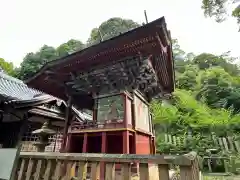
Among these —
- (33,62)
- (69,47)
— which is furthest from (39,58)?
(69,47)

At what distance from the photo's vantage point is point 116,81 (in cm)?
662

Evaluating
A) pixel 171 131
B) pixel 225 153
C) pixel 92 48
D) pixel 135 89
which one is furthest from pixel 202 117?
pixel 92 48

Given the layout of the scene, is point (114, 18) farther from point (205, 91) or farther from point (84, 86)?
point (84, 86)

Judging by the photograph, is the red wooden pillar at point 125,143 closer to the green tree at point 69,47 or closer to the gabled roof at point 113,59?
the gabled roof at point 113,59

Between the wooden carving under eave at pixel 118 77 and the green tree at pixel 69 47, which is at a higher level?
the green tree at pixel 69 47

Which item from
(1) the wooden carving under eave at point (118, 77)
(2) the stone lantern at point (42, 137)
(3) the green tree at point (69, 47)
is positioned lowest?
(2) the stone lantern at point (42, 137)

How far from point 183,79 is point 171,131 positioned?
13.3 meters

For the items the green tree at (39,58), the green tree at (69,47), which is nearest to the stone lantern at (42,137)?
the green tree at (39,58)

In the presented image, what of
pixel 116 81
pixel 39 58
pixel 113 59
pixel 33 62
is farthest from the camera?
pixel 39 58

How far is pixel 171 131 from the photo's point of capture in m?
14.8

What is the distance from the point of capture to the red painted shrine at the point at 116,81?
17.6 feet

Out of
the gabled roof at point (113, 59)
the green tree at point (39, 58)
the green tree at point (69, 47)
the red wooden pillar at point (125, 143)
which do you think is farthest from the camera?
the green tree at point (69, 47)

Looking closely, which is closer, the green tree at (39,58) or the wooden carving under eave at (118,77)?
the wooden carving under eave at (118,77)

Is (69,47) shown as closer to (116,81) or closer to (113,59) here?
(116,81)
